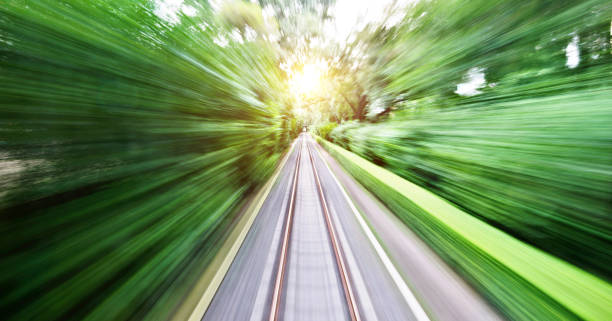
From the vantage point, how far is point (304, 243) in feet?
13.1

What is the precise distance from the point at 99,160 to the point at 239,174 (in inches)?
138

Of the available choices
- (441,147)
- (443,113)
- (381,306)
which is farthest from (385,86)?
(381,306)

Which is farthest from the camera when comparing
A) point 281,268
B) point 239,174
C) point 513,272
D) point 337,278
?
point 239,174

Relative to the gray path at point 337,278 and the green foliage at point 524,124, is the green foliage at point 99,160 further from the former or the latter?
the green foliage at point 524,124

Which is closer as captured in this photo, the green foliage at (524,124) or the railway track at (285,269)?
the green foliage at (524,124)

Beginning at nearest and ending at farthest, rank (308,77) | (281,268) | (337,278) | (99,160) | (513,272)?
(99,160)
(513,272)
(337,278)
(281,268)
(308,77)

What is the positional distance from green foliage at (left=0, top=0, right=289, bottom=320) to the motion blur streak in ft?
0.05

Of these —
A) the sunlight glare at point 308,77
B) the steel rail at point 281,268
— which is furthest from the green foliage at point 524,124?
the sunlight glare at point 308,77

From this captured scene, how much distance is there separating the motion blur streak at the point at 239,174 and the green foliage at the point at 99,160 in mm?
14

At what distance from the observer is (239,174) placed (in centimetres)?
524

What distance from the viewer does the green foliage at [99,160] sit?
131cm

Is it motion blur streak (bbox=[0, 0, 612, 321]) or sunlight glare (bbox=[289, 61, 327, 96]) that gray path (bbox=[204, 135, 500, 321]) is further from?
sunlight glare (bbox=[289, 61, 327, 96])

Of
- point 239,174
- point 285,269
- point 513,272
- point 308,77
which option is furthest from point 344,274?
point 308,77

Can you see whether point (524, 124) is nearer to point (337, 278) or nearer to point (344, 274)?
point (344, 274)
